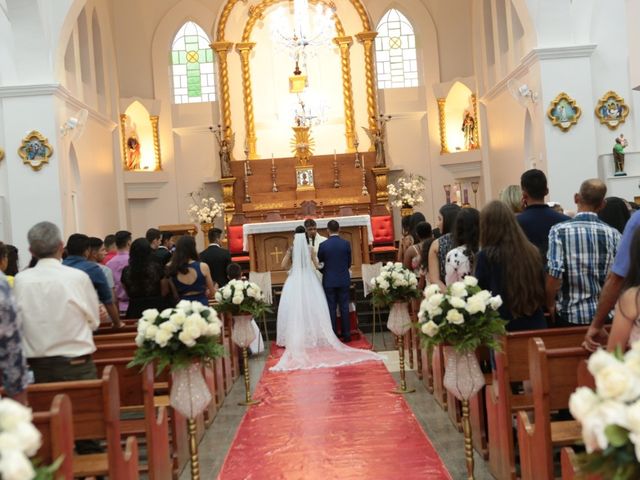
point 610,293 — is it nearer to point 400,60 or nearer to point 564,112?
point 564,112

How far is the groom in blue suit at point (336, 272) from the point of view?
13.2 m

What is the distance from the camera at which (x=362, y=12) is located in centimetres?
2184

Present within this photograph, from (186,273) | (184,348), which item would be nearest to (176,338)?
(184,348)

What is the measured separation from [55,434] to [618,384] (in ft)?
8.12

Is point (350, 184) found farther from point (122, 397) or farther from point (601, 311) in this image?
point (601, 311)

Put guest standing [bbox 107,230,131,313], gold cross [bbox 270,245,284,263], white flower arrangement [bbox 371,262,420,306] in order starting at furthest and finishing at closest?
gold cross [bbox 270,245,284,263] → white flower arrangement [bbox 371,262,420,306] → guest standing [bbox 107,230,131,313]

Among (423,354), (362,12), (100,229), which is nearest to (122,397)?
(423,354)

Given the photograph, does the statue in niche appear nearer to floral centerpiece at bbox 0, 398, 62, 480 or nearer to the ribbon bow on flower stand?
the ribbon bow on flower stand

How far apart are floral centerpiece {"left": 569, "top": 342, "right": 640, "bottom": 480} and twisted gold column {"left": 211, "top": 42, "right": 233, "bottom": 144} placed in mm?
19888

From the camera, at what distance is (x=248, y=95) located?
22047mm

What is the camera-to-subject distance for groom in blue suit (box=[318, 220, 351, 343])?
43.3 feet

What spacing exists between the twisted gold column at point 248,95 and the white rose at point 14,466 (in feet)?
65.0

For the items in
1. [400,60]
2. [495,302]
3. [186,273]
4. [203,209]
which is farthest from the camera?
[400,60]

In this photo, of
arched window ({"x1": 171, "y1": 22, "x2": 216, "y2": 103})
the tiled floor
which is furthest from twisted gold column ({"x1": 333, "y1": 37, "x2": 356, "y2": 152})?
the tiled floor
